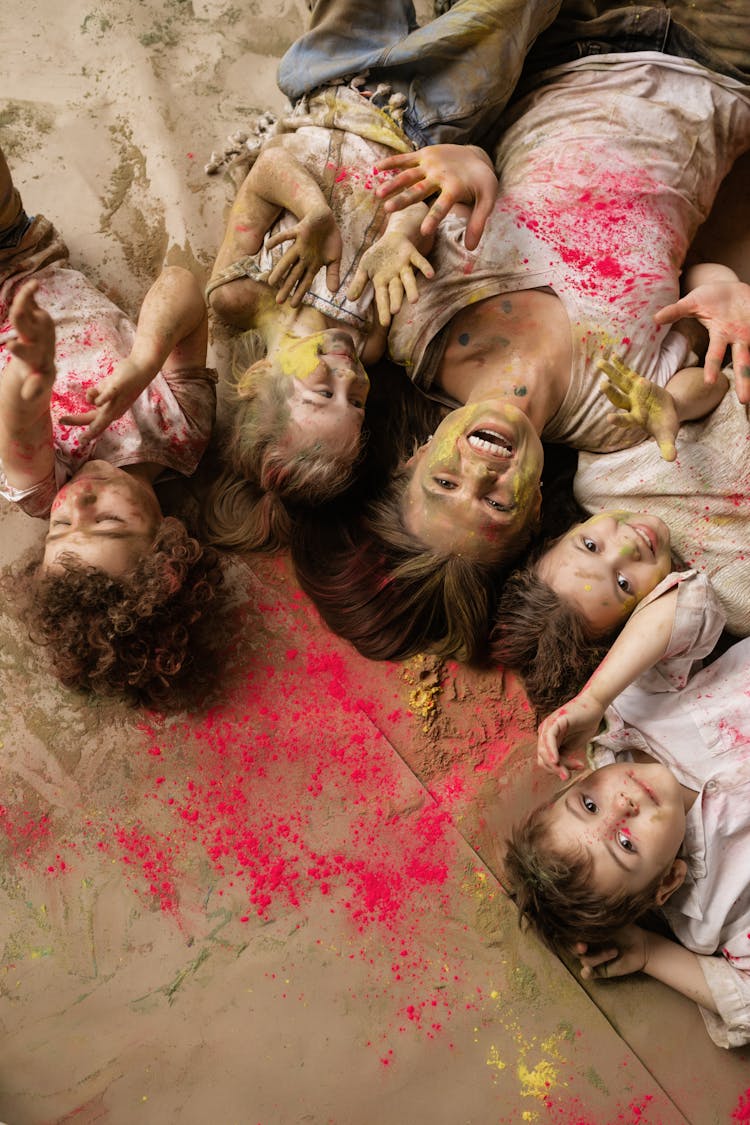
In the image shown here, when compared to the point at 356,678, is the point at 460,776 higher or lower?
lower

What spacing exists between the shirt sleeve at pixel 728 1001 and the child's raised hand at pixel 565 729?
19.7 inches

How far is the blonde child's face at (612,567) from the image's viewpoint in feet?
6.56

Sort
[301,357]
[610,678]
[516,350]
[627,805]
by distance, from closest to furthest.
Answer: [627,805] < [610,678] < [301,357] < [516,350]

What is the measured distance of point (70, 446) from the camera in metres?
2.04

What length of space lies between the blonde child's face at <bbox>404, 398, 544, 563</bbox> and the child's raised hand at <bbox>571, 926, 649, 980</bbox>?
854 mm

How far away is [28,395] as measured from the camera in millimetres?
1754

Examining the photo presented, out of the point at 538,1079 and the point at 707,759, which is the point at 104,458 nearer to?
the point at 707,759

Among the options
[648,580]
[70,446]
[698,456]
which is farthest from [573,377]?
[70,446]

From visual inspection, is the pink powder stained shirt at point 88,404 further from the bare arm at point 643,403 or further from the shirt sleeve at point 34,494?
the bare arm at point 643,403

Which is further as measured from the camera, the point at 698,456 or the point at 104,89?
the point at 104,89

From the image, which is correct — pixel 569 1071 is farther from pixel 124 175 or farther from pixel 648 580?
pixel 124 175

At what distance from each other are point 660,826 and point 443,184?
54.7 inches

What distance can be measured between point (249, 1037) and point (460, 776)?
71 centimetres

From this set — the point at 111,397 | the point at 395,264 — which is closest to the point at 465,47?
the point at 395,264
